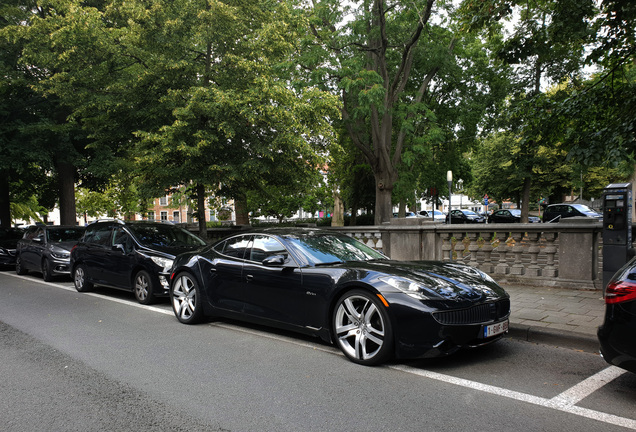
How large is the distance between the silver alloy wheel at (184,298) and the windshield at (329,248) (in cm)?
189

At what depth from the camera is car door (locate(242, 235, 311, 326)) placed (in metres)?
5.25

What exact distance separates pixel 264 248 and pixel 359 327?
184 cm

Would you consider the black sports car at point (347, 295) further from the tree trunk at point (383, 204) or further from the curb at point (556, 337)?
the tree trunk at point (383, 204)

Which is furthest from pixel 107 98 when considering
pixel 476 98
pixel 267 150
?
pixel 476 98

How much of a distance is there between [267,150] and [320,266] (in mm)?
6815

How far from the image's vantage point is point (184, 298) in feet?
22.3

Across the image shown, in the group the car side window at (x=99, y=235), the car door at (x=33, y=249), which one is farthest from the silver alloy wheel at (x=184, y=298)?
the car door at (x=33, y=249)

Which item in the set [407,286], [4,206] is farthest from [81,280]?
[4,206]

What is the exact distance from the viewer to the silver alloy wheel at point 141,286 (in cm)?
838

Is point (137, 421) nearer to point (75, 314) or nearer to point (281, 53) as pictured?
point (75, 314)

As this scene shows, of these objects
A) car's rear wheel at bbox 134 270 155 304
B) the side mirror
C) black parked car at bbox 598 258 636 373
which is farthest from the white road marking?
car's rear wheel at bbox 134 270 155 304

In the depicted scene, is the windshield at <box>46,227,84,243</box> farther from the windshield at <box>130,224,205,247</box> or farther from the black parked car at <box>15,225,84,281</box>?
the windshield at <box>130,224,205,247</box>

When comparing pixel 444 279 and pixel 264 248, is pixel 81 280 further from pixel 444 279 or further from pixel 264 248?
pixel 444 279

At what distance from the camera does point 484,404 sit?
3.60 metres
